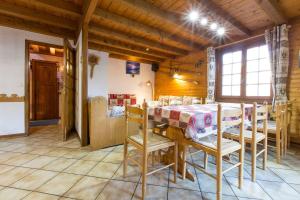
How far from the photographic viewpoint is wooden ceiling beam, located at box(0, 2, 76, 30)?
2.61 metres

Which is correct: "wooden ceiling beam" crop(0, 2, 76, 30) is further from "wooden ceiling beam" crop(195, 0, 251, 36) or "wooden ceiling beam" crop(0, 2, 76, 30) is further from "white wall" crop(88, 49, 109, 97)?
"wooden ceiling beam" crop(195, 0, 251, 36)

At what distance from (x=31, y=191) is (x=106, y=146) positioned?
1304 mm

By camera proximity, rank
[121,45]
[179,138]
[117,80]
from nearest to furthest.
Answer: [179,138] < [121,45] < [117,80]

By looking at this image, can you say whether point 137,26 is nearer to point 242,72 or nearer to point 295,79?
point 242,72

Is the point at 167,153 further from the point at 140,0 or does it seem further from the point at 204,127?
the point at 140,0

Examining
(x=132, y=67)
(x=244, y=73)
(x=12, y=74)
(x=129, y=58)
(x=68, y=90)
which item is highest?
(x=129, y=58)

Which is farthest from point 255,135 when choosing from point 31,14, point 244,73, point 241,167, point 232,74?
point 31,14

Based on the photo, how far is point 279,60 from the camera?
290cm

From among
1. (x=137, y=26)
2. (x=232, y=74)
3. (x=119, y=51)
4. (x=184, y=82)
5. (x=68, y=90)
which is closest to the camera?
(x=137, y=26)

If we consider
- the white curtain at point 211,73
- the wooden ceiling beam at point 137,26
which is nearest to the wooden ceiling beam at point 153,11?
the wooden ceiling beam at point 137,26

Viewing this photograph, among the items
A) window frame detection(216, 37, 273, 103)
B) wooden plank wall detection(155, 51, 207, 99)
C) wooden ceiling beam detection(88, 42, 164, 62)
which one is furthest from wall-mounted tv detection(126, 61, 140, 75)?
window frame detection(216, 37, 273, 103)

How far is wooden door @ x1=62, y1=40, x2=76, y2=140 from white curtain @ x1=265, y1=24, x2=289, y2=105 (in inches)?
159

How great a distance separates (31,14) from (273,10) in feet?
13.3

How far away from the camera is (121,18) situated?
2926 millimetres
